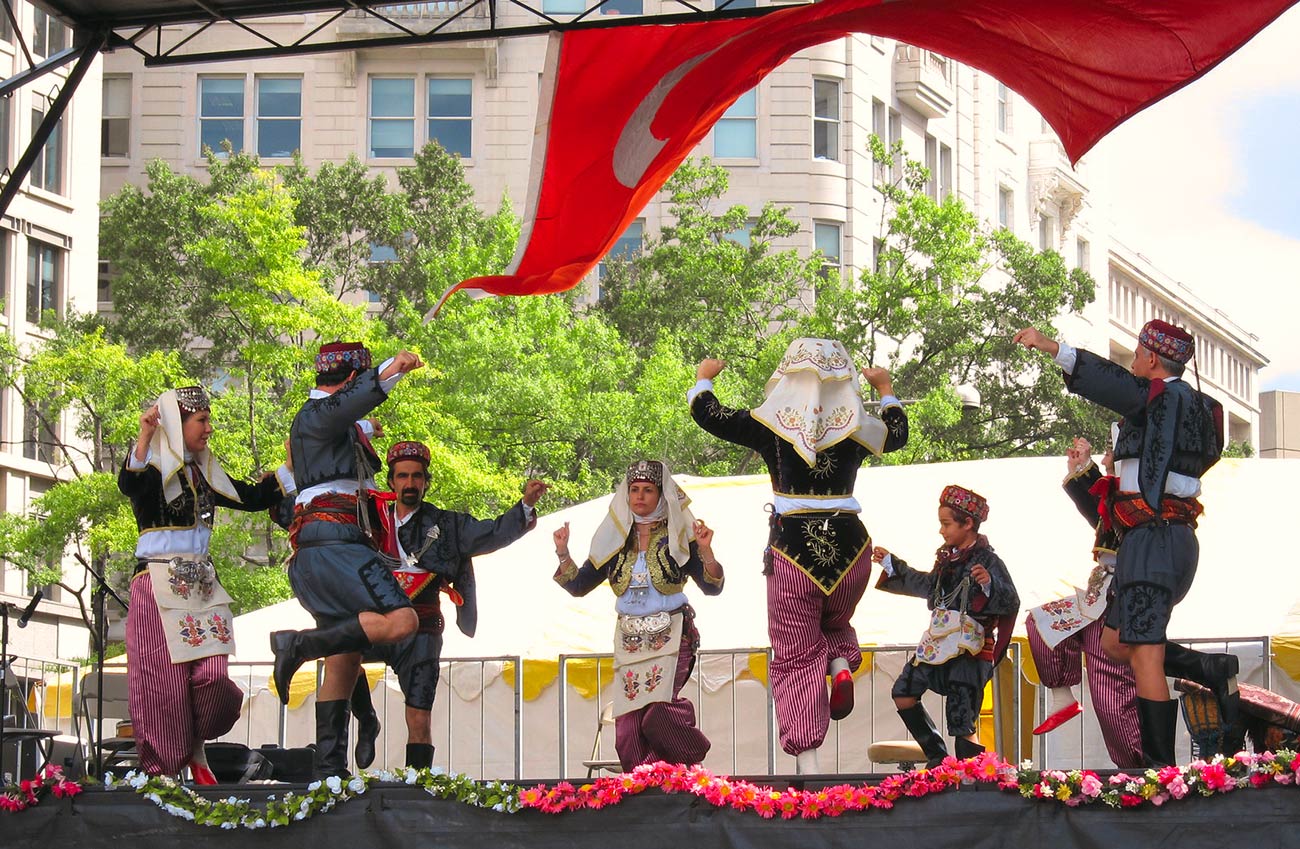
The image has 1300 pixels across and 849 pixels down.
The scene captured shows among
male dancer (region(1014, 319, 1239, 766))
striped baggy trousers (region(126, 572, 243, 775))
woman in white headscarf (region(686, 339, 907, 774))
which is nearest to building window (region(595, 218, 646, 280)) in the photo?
woman in white headscarf (region(686, 339, 907, 774))

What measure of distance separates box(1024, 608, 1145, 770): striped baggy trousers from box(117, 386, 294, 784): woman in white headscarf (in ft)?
11.6

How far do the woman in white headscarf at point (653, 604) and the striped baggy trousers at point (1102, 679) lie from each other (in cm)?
152

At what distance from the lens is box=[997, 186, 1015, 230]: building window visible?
171 ft

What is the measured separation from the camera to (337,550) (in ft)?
25.5

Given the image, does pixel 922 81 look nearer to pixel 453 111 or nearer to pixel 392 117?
pixel 453 111

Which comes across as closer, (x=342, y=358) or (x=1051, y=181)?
(x=342, y=358)

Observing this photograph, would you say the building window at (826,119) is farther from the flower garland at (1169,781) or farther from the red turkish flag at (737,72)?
the flower garland at (1169,781)

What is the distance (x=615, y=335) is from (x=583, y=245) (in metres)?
16.0

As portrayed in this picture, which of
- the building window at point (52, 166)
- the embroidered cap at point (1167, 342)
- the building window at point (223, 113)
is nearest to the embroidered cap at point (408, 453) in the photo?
the embroidered cap at point (1167, 342)

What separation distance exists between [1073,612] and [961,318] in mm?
23302

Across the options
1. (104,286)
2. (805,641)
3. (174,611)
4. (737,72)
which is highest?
(104,286)

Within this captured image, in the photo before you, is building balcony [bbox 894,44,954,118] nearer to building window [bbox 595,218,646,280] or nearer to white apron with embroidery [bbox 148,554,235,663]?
building window [bbox 595,218,646,280]

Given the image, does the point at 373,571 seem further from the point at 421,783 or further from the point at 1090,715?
the point at 1090,715

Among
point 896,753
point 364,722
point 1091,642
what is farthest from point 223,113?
point 1091,642
